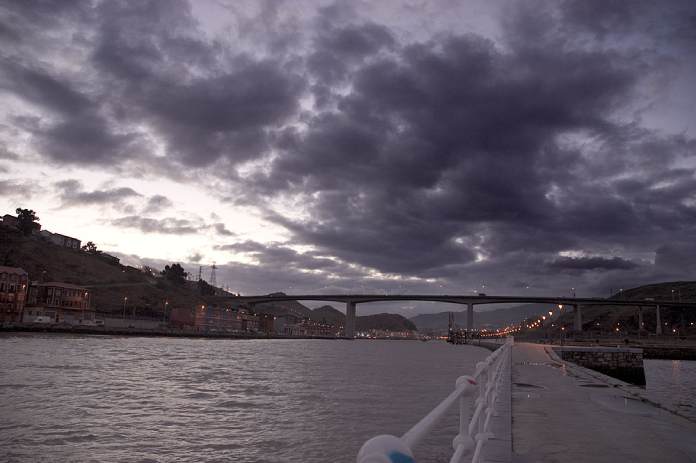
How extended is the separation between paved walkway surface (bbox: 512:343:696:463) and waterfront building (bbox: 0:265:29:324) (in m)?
145

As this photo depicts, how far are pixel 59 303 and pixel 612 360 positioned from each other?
152805mm

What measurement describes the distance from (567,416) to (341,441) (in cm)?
780

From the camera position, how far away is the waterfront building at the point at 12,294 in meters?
131

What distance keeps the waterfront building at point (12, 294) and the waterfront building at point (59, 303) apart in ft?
23.3

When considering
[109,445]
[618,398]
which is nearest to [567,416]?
[618,398]

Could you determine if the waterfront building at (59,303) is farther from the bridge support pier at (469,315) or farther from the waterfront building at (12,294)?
the bridge support pier at (469,315)

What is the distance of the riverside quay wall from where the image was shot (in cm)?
4963

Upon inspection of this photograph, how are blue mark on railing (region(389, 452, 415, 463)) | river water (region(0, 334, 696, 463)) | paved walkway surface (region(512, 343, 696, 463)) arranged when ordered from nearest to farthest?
blue mark on railing (region(389, 452, 415, 463)), paved walkway surface (region(512, 343, 696, 463)), river water (region(0, 334, 696, 463))

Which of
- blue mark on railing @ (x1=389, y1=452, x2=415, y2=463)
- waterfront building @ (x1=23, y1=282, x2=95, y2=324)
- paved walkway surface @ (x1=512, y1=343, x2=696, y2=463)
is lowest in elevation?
paved walkway surface @ (x1=512, y1=343, x2=696, y2=463)

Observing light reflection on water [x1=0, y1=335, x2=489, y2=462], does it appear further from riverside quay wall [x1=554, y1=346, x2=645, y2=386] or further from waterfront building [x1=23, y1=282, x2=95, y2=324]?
waterfront building [x1=23, y1=282, x2=95, y2=324]

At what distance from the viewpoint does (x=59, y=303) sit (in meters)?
155

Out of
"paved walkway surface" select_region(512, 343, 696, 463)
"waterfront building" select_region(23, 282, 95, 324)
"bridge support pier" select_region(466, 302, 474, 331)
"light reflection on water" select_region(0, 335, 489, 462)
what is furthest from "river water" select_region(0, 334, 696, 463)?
"bridge support pier" select_region(466, 302, 474, 331)

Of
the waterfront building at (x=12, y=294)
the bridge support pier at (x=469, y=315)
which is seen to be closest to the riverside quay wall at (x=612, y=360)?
the waterfront building at (x=12, y=294)

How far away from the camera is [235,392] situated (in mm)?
31906
